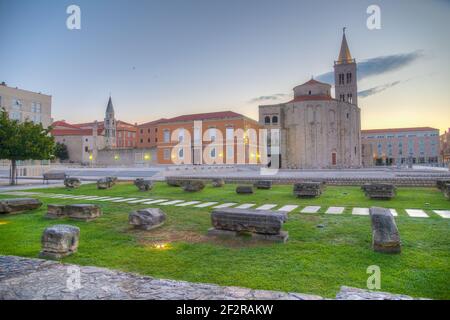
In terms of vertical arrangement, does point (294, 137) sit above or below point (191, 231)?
above

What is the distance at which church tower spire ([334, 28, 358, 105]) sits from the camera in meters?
57.7

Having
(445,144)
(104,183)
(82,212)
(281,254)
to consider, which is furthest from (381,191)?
(445,144)

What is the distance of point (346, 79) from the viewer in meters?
58.3

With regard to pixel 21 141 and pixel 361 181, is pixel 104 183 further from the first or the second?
Answer: pixel 361 181

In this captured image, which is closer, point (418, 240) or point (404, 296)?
point (404, 296)

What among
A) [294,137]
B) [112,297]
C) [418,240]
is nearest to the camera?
[112,297]

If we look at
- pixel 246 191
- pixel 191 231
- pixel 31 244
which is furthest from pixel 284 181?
pixel 31 244

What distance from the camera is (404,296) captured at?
9.95 feet

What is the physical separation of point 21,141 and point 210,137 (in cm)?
3465

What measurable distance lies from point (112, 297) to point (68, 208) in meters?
6.17

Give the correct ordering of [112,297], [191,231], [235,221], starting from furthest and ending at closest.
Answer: [191,231], [235,221], [112,297]

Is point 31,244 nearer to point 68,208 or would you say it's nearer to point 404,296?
point 68,208

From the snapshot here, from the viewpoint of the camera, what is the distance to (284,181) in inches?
756

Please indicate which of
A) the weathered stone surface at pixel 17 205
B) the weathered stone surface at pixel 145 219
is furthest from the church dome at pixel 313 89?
the weathered stone surface at pixel 145 219
